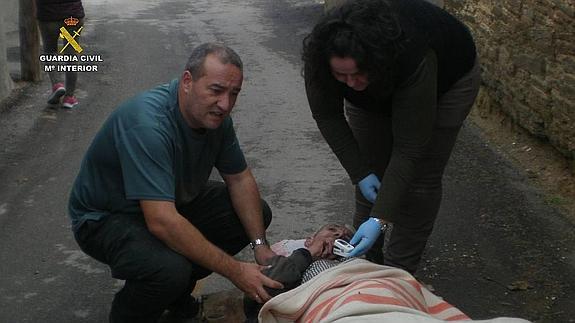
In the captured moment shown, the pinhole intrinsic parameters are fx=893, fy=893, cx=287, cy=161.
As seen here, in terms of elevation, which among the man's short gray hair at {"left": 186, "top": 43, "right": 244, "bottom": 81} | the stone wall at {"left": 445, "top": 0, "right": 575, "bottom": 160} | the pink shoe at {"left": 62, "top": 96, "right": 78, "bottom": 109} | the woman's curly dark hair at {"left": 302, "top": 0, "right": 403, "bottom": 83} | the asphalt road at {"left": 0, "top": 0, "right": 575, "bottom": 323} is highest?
the woman's curly dark hair at {"left": 302, "top": 0, "right": 403, "bottom": 83}

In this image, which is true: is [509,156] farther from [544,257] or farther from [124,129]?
[124,129]

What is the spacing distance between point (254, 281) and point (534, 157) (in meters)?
3.93

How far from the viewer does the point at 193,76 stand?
142 inches

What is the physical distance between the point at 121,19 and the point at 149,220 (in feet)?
36.1

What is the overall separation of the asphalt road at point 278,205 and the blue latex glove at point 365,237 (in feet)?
3.43

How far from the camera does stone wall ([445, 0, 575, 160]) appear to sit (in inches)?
243

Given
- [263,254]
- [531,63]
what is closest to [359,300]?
[263,254]

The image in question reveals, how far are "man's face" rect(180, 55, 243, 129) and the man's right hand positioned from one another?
0.61 meters

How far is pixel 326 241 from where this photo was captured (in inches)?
145

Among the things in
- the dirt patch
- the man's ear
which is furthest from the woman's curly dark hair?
the dirt patch

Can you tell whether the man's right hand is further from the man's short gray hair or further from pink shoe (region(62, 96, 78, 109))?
pink shoe (region(62, 96, 78, 109))

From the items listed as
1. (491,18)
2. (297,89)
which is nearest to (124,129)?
(491,18)

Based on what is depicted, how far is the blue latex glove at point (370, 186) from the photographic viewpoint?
404cm

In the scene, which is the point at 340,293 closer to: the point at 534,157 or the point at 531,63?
the point at 534,157
